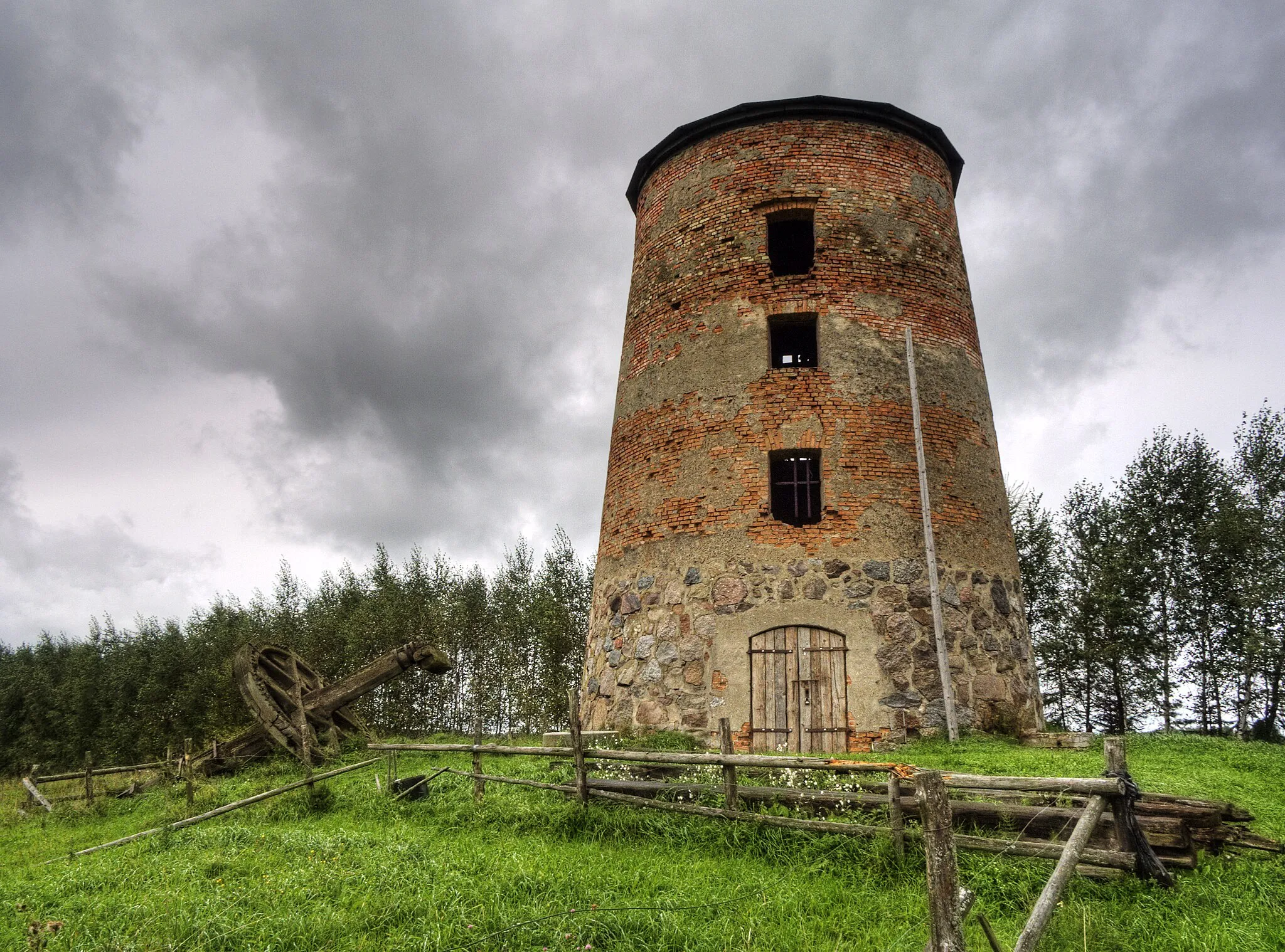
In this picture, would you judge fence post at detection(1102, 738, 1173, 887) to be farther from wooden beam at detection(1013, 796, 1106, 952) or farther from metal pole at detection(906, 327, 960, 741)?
metal pole at detection(906, 327, 960, 741)

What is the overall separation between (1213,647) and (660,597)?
19713mm

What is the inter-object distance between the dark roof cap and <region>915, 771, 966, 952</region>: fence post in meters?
12.5

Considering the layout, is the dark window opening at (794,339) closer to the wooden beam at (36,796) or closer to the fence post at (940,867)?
the fence post at (940,867)

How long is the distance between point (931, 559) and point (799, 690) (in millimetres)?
2553

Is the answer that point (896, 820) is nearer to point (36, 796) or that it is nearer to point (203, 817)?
point (203, 817)

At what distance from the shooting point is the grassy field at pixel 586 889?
545cm

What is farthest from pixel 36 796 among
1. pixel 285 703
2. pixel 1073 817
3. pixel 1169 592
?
pixel 1169 592

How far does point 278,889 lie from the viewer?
21.7 feet

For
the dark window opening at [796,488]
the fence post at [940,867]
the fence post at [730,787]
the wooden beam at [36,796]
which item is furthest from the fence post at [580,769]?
the wooden beam at [36,796]

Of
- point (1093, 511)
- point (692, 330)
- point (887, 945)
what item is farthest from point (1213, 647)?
point (887, 945)

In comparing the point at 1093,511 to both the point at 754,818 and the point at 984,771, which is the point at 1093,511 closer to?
the point at 984,771

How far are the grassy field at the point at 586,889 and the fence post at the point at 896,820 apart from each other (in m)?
0.10

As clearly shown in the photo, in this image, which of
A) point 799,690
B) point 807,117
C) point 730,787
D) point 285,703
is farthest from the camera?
point 285,703

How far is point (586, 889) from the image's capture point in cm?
632
